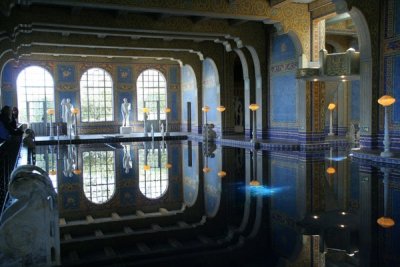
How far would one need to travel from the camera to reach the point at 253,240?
448cm

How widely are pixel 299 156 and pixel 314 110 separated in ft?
11.0

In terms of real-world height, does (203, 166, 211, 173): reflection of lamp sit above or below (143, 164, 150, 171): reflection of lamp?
A: below

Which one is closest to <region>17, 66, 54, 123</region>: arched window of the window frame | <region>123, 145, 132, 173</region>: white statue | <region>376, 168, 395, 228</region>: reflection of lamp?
the window frame

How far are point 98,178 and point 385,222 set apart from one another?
601cm

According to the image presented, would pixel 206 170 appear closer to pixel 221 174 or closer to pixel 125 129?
pixel 221 174

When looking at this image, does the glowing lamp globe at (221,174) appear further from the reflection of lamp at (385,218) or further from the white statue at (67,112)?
the white statue at (67,112)

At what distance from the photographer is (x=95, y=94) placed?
24.9m

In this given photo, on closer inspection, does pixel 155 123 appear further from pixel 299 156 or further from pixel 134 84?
pixel 299 156

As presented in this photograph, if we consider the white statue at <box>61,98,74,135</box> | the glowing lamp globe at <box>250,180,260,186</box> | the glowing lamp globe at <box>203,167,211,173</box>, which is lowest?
the glowing lamp globe at <box>203,167,211,173</box>

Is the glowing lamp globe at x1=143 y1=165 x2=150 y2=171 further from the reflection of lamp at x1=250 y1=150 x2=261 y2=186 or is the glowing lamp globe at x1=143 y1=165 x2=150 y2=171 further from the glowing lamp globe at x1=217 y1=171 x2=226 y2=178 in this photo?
the reflection of lamp at x1=250 y1=150 x2=261 y2=186

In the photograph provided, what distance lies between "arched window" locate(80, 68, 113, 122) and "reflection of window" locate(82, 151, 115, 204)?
12.2m

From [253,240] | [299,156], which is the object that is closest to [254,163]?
[299,156]

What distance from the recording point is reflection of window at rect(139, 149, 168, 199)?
7512mm

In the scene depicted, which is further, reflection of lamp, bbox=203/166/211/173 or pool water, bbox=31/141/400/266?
reflection of lamp, bbox=203/166/211/173
